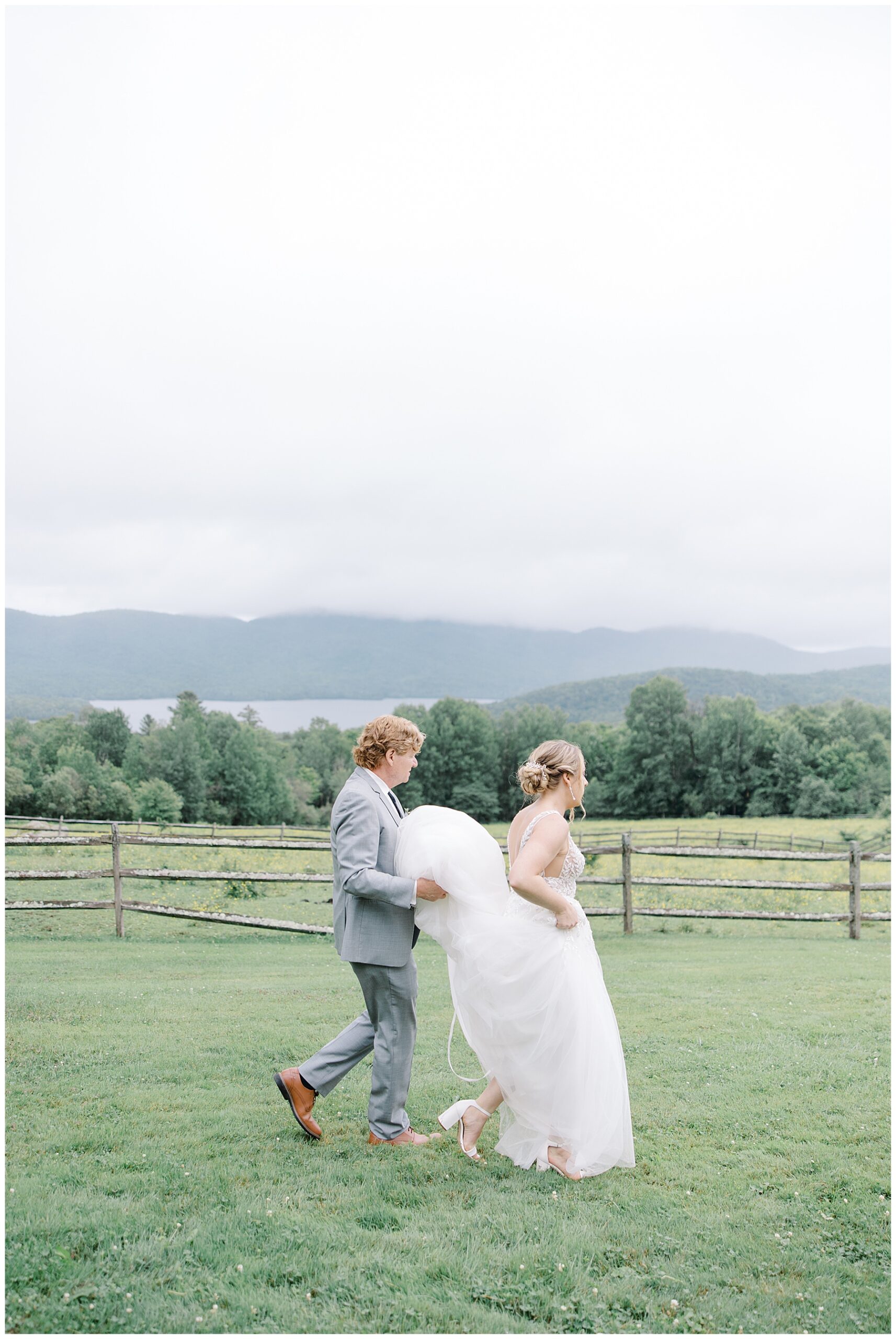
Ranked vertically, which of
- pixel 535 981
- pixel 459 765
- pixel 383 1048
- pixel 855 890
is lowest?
pixel 459 765

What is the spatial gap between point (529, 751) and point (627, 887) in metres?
45.2

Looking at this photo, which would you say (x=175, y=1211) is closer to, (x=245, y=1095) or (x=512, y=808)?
(x=245, y=1095)

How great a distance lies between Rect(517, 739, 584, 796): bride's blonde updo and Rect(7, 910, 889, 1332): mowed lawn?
1806mm

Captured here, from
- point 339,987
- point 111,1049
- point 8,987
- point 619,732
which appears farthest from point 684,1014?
point 619,732

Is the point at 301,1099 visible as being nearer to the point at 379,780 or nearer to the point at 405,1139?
the point at 405,1139

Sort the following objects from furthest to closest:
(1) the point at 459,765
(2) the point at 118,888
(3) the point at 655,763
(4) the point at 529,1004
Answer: (3) the point at 655,763 → (1) the point at 459,765 → (2) the point at 118,888 → (4) the point at 529,1004

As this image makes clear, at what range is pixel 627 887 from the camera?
1392 centimetres

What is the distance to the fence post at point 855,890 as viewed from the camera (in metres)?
13.6

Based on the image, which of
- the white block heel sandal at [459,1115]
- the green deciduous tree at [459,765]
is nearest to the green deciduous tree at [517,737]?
the green deciduous tree at [459,765]

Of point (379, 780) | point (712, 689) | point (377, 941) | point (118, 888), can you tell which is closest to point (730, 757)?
point (118, 888)

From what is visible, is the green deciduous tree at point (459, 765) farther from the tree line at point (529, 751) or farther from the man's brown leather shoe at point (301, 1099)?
the man's brown leather shoe at point (301, 1099)

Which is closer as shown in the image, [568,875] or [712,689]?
[568,875]

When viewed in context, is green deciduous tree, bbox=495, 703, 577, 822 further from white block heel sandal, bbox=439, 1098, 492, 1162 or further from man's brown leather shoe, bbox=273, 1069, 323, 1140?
man's brown leather shoe, bbox=273, 1069, 323, 1140

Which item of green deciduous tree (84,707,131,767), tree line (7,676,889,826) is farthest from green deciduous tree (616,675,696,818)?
green deciduous tree (84,707,131,767)
